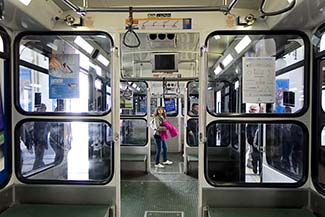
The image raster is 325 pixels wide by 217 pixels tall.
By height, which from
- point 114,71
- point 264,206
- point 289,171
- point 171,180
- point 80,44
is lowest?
point 171,180

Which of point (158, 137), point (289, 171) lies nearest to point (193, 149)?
point (158, 137)

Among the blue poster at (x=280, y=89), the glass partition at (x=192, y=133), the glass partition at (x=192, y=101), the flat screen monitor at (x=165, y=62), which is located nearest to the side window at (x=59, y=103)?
the flat screen monitor at (x=165, y=62)

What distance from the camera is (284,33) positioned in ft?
10.2

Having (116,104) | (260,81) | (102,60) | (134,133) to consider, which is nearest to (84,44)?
(102,60)

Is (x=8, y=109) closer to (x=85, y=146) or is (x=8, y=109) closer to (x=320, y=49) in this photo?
(x=85, y=146)

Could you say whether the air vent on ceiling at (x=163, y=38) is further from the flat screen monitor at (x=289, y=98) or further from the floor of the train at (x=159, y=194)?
the floor of the train at (x=159, y=194)

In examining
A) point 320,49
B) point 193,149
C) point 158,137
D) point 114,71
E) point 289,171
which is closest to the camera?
point 320,49

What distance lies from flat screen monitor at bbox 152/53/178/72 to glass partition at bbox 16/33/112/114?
1.11m

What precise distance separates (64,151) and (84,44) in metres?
1.19

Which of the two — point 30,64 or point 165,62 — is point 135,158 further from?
point 30,64

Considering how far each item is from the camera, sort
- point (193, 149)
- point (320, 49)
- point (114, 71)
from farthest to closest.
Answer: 1. point (193, 149)
2. point (114, 71)
3. point (320, 49)

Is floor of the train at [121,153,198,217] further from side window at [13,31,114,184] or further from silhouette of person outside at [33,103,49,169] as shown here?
silhouette of person outside at [33,103,49,169]

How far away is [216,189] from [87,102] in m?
1.56

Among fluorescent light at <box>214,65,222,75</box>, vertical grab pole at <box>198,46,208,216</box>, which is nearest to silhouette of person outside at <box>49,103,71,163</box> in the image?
vertical grab pole at <box>198,46,208,216</box>
